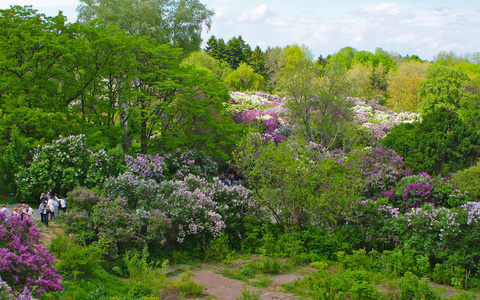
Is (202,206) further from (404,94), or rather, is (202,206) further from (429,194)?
(404,94)

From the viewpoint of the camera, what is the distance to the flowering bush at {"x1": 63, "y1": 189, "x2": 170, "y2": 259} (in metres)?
13.8

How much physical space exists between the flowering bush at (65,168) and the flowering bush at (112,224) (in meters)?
3.82

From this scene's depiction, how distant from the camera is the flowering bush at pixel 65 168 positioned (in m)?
18.7

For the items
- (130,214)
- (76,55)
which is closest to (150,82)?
(76,55)

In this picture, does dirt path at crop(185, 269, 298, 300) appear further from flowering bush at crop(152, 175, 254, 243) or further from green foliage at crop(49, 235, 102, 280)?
green foliage at crop(49, 235, 102, 280)

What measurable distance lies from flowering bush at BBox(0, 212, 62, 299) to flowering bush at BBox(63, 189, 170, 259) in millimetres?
4233

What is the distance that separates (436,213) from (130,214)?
10.3 metres

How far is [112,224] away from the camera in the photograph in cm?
1398

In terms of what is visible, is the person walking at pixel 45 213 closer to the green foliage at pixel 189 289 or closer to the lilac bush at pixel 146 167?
the lilac bush at pixel 146 167

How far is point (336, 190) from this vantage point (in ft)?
54.3

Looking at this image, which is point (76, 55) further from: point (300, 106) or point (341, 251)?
point (341, 251)

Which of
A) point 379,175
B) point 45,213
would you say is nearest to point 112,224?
point 45,213

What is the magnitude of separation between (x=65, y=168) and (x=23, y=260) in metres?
11.1

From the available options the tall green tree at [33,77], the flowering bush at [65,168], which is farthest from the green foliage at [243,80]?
the flowering bush at [65,168]
